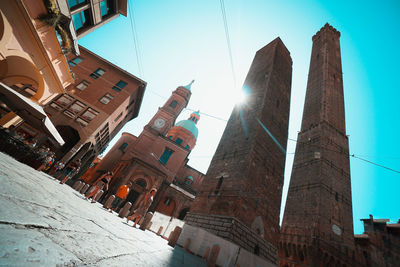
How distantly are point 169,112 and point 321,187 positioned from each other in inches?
789

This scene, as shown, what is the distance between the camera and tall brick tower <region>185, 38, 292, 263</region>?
23.0 ft

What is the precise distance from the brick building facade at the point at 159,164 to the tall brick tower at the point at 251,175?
42.6ft

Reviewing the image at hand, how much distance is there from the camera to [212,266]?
454 centimetres

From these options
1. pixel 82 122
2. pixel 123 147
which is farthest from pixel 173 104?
pixel 82 122

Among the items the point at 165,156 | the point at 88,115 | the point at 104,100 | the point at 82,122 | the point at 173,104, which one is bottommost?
the point at 82,122

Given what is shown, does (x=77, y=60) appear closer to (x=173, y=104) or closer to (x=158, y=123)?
(x=158, y=123)

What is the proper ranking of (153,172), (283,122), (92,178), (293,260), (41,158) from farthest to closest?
(92,178)
(153,172)
(293,260)
(283,122)
(41,158)

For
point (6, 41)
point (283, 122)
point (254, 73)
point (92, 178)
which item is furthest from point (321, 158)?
point (92, 178)

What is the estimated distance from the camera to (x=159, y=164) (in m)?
A: 22.9

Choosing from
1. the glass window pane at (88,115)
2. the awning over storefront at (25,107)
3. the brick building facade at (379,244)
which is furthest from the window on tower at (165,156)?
the brick building facade at (379,244)

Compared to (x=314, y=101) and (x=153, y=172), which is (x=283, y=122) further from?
(x=153, y=172)

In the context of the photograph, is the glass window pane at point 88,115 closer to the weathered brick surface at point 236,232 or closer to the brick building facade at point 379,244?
the weathered brick surface at point 236,232

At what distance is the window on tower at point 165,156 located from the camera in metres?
23.8

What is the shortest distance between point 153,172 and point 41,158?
13347 mm
